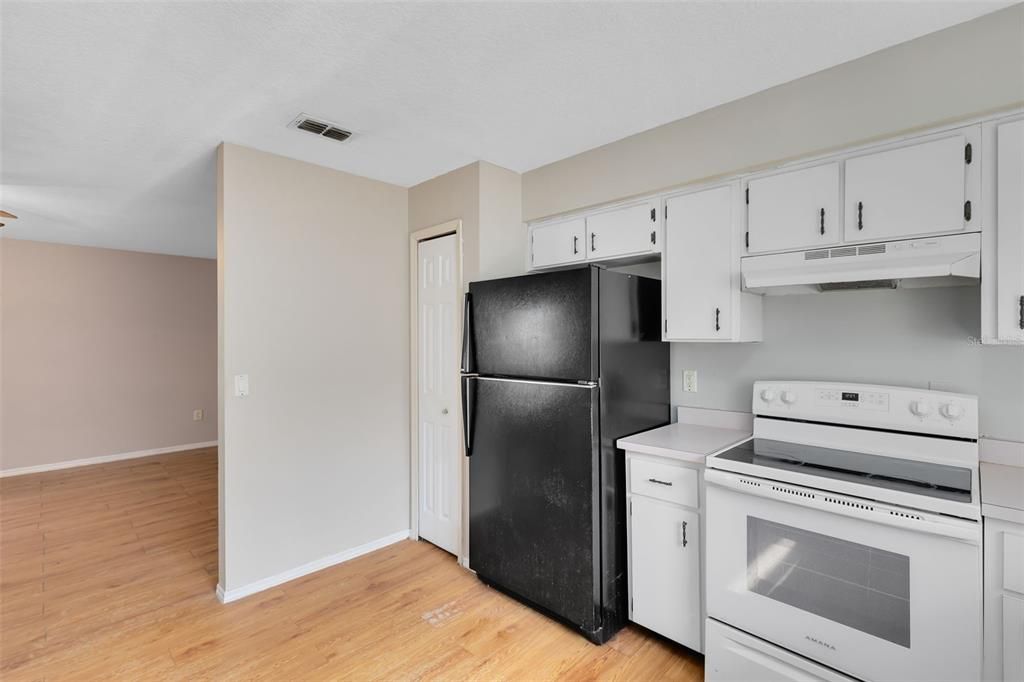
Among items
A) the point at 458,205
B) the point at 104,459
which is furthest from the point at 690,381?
the point at 104,459

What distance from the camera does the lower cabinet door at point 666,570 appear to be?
212 cm

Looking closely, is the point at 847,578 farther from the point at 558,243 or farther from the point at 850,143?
the point at 558,243

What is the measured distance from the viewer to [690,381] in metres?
2.71

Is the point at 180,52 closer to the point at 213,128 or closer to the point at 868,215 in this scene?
the point at 213,128

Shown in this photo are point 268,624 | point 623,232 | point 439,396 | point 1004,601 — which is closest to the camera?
point 1004,601

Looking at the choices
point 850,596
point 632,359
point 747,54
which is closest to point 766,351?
point 632,359

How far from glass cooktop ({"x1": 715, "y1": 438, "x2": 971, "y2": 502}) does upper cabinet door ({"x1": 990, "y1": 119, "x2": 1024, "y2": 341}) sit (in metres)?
0.51

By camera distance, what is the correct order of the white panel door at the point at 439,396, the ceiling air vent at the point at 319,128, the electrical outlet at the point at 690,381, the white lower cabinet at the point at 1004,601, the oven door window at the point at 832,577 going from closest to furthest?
the white lower cabinet at the point at 1004,601
the oven door window at the point at 832,577
the ceiling air vent at the point at 319,128
the electrical outlet at the point at 690,381
the white panel door at the point at 439,396

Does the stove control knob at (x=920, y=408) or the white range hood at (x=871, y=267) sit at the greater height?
the white range hood at (x=871, y=267)

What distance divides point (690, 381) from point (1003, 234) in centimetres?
137

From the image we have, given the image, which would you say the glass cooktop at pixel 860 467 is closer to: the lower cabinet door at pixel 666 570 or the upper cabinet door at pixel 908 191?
the lower cabinet door at pixel 666 570

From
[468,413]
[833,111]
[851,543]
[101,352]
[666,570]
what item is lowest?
[666,570]

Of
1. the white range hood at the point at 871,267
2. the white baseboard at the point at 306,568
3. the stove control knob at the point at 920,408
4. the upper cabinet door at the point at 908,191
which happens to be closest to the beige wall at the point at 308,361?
the white baseboard at the point at 306,568

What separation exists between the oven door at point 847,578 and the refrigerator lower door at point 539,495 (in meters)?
0.55
